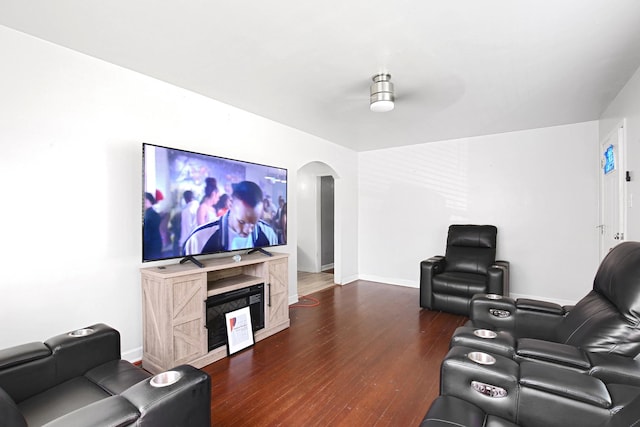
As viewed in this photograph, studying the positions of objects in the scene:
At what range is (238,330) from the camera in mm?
2936

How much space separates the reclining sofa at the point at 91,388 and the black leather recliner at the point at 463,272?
3303 mm

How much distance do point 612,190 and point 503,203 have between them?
1.36 m

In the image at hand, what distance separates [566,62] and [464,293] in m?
2.56

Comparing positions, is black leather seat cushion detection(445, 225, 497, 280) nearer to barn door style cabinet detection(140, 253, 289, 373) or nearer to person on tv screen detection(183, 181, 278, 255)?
person on tv screen detection(183, 181, 278, 255)

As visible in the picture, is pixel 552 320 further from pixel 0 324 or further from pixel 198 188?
pixel 0 324

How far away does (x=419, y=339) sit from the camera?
3207mm

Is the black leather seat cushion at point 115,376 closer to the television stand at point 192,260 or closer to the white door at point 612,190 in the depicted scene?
the television stand at point 192,260

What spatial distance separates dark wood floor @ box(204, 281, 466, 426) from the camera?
6.61 ft

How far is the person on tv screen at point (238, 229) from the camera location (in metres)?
2.87

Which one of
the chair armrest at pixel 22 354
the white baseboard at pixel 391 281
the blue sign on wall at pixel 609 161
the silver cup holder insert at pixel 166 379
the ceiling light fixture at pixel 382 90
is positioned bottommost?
the white baseboard at pixel 391 281

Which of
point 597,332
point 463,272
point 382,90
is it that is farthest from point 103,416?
point 463,272

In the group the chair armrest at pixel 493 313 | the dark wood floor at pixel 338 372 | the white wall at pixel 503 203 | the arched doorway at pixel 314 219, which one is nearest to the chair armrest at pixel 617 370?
the chair armrest at pixel 493 313

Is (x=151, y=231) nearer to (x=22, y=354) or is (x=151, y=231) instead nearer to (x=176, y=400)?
(x=22, y=354)

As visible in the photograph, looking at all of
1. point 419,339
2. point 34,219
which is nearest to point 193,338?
point 34,219
